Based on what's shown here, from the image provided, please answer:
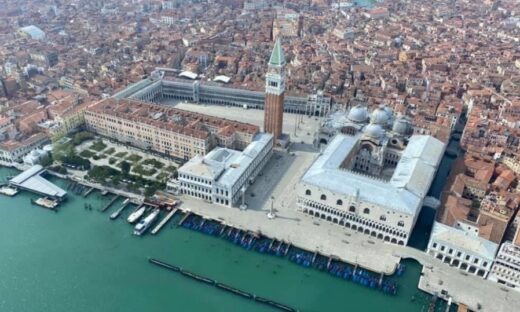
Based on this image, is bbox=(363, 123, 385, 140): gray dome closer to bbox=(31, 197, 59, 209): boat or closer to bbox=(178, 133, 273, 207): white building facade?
bbox=(178, 133, 273, 207): white building facade

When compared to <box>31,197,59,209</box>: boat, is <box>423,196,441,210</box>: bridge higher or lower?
higher

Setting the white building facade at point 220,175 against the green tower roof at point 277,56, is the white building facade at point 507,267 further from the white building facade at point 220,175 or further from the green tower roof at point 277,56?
the green tower roof at point 277,56

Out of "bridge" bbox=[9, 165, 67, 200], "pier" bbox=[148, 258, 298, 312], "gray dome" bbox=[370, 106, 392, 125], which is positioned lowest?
"pier" bbox=[148, 258, 298, 312]

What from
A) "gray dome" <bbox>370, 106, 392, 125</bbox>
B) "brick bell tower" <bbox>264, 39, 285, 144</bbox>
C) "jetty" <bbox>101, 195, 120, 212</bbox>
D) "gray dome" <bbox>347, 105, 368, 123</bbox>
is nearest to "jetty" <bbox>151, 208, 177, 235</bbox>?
"jetty" <bbox>101, 195, 120, 212</bbox>

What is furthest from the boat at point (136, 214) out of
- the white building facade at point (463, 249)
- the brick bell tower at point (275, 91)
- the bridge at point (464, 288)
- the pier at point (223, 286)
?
the white building facade at point (463, 249)

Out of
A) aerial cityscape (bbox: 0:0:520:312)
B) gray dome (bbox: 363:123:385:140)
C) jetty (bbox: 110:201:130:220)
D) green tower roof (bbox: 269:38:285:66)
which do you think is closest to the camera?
aerial cityscape (bbox: 0:0:520:312)

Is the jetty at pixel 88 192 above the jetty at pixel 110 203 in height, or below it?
above
